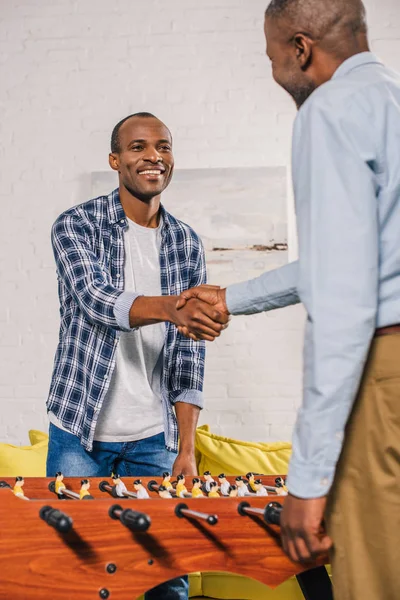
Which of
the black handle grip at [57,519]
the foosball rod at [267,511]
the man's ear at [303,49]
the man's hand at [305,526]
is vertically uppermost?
the man's ear at [303,49]

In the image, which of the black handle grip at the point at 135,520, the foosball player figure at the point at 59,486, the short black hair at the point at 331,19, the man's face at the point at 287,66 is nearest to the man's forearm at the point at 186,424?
the foosball player figure at the point at 59,486

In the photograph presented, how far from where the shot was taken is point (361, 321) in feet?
3.96

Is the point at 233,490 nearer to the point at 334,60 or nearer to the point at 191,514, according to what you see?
the point at 191,514

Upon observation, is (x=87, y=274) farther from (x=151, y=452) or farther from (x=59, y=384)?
(x=151, y=452)

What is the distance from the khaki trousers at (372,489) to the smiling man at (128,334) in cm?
93

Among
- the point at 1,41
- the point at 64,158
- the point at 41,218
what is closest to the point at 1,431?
the point at 41,218

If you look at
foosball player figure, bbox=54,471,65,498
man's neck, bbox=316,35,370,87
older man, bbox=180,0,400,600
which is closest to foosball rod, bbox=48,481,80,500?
foosball player figure, bbox=54,471,65,498

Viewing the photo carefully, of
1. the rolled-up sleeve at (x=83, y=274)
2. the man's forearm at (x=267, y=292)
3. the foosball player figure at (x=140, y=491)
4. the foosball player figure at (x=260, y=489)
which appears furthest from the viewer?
the rolled-up sleeve at (x=83, y=274)

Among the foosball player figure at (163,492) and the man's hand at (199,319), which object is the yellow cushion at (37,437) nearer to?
the man's hand at (199,319)

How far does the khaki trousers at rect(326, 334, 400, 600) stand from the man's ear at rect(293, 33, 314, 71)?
521 mm

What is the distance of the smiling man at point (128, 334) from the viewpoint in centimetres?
235

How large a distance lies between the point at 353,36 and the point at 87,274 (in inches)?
49.3

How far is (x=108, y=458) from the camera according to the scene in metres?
2.42

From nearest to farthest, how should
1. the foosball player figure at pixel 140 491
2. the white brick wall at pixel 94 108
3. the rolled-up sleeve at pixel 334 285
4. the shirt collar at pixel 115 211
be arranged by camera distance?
the rolled-up sleeve at pixel 334 285
the foosball player figure at pixel 140 491
the shirt collar at pixel 115 211
the white brick wall at pixel 94 108
